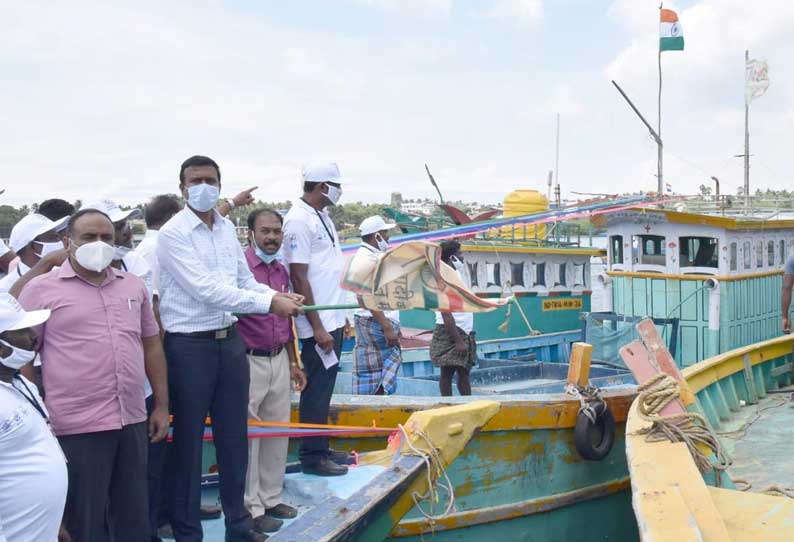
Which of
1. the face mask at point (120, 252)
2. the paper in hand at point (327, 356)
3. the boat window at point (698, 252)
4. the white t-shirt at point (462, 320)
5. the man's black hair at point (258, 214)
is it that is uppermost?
the man's black hair at point (258, 214)

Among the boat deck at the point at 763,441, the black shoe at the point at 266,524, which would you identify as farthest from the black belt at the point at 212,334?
the boat deck at the point at 763,441

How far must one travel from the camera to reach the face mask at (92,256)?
3066 mm

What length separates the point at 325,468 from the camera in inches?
180

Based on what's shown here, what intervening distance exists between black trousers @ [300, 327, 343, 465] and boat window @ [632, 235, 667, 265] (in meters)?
9.28

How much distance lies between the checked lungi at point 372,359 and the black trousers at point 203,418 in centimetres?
255

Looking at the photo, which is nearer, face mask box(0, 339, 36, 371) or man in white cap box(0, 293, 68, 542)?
man in white cap box(0, 293, 68, 542)

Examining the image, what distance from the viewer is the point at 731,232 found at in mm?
12258

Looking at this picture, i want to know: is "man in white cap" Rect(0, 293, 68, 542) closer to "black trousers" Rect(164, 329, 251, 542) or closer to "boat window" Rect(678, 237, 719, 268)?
"black trousers" Rect(164, 329, 251, 542)

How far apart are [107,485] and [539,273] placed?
515 inches

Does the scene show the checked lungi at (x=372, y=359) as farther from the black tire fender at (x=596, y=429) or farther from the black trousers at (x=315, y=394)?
the black trousers at (x=315, y=394)

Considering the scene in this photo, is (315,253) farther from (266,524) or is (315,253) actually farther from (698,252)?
(698,252)

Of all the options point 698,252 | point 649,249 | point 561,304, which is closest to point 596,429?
point 698,252

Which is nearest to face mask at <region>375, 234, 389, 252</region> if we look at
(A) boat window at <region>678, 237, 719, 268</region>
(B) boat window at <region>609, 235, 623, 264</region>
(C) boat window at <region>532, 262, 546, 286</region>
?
(A) boat window at <region>678, 237, 719, 268</region>

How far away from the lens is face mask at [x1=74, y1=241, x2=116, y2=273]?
10.1 ft
